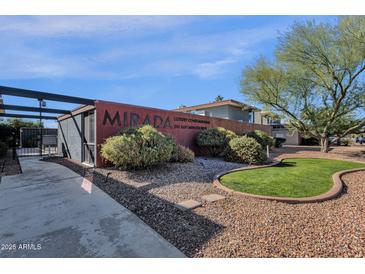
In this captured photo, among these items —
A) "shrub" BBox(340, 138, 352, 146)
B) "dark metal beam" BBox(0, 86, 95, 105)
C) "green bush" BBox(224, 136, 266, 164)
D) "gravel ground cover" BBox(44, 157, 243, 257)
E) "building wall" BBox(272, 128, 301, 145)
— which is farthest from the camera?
"building wall" BBox(272, 128, 301, 145)

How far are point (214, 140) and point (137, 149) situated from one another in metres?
5.81

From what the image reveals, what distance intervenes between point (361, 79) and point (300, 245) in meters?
13.9

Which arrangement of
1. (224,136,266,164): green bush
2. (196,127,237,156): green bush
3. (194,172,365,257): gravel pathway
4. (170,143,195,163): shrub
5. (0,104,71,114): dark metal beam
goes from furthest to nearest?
1. (196,127,237,156): green bush
2. (0,104,71,114): dark metal beam
3. (224,136,266,164): green bush
4. (170,143,195,163): shrub
5. (194,172,365,257): gravel pathway

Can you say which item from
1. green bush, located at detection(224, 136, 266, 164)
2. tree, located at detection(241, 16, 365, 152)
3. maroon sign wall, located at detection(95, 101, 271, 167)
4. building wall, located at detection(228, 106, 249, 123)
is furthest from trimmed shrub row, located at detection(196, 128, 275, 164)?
building wall, located at detection(228, 106, 249, 123)

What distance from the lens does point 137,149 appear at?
21.8ft

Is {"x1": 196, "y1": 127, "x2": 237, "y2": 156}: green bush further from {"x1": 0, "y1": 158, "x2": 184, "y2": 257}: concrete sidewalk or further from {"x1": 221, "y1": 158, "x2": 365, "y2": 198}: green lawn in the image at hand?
{"x1": 0, "y1": 158, "x2": 184, "y2": 257}: concrete sidewalk

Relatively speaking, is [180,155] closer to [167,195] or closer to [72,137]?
[167,195]

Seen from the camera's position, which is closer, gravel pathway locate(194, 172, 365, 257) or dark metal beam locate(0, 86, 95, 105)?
gravel pathway locate(194, 172, 365, 257)

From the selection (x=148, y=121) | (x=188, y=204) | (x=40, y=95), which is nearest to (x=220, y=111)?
(x=148, y=121)

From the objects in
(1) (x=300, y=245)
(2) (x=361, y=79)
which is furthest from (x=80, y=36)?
(2) (x=361, y=79)

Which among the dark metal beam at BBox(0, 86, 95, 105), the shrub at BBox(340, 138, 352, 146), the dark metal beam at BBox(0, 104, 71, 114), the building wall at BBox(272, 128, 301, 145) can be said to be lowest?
the shrub at BBox(340, 138, 352, 146)

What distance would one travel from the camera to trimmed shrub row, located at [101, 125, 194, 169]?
6500 mm

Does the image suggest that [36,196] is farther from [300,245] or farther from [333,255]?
[333,255]

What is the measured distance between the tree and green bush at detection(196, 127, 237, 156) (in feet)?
18.2
